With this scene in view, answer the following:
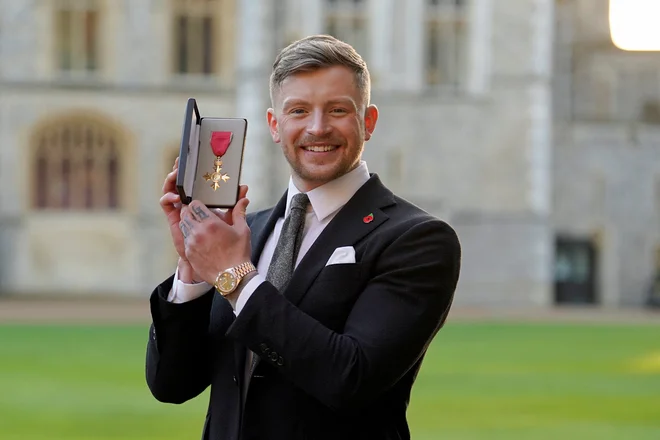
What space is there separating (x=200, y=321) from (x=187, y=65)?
2749 cm

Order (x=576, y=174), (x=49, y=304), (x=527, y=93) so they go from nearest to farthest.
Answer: (x=49, y=304) → (x=527, y=93) → (x=576, y=174)

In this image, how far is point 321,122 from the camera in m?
2.44

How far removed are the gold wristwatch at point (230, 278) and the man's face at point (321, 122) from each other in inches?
11.0

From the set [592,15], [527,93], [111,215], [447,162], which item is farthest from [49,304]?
[592,15]

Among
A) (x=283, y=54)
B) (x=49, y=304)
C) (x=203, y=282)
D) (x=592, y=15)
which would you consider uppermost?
(x=592, y=15)

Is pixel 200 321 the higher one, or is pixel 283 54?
pixel 283 54

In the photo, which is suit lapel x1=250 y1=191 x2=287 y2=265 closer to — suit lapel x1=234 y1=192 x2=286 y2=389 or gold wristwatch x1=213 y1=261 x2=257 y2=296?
suit lapel x1=234 y1=192 x2=286 y2=389

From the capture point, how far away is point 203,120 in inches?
95.7

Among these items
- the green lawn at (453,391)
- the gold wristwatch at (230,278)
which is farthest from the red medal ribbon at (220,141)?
the green lawn at (453,391)

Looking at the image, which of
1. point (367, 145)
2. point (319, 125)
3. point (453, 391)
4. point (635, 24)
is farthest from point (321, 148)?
point (367, 145)

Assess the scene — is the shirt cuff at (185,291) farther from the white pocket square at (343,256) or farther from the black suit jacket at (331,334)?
the white pocket square at (343,256)

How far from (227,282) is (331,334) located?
242 mm

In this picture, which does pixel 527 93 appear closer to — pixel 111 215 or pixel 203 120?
pixel 111 215

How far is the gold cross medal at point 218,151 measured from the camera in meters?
2.39
